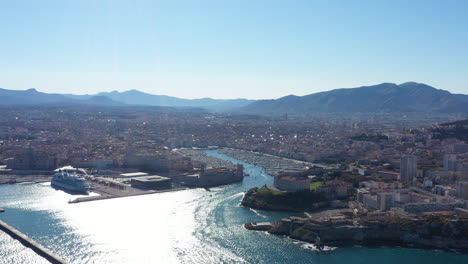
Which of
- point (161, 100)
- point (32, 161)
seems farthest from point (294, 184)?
point (161, 100)

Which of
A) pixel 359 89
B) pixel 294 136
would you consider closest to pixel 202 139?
pixel 294 136

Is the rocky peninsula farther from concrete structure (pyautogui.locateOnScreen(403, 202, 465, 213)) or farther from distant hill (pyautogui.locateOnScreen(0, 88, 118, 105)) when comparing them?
distant hill (pyautogui.locateOnScreen(0, 88, 118, 105))

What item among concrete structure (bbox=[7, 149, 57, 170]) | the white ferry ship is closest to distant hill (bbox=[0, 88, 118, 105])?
concrete structure (bbox=[7, 149, 57, 170])

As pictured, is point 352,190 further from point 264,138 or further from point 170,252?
point 264,138

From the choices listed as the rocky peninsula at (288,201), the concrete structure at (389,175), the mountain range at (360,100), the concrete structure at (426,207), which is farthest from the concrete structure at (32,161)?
the mountain range at (360,100)

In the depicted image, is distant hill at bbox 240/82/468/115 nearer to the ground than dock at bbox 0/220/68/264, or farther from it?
farther from it

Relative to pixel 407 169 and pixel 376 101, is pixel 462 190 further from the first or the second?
pixel 376 101
